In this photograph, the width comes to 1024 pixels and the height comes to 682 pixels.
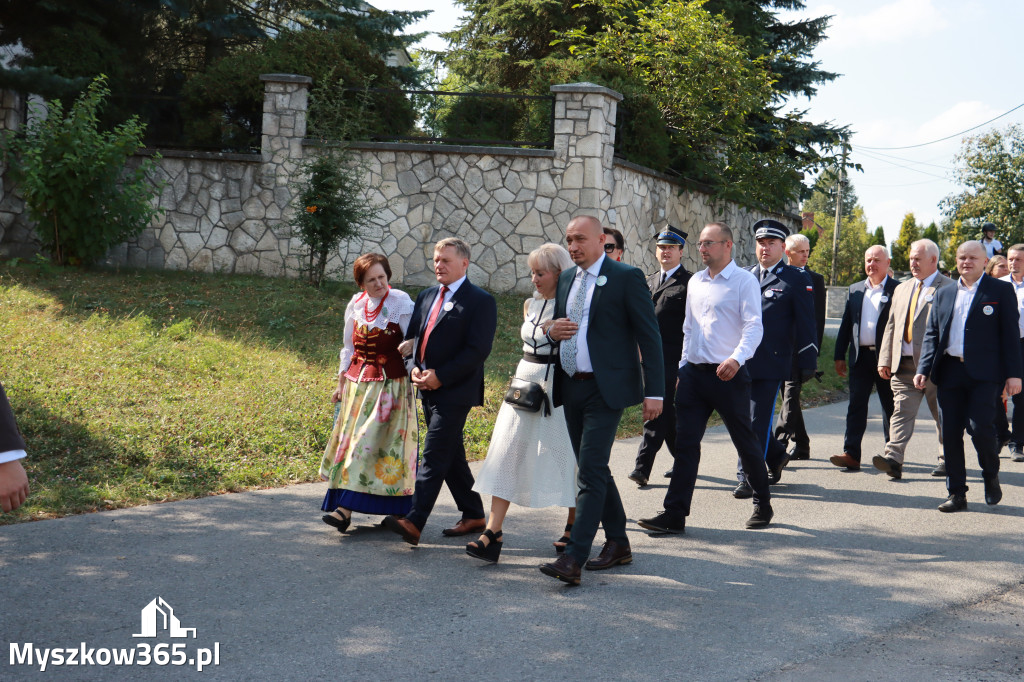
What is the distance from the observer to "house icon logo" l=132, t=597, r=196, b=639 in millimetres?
4152

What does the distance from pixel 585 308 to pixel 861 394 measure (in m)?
4.34

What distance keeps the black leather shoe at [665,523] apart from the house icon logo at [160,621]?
2.98m

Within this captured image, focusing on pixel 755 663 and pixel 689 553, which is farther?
pixel 689 553

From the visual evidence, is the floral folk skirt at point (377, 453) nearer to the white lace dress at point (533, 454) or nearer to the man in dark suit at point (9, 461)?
the white lace dress at point (533, 454)

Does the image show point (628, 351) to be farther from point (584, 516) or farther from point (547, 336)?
point (584, 516)

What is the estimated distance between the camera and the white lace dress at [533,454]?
533 cm

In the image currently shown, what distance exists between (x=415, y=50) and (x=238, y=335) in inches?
556

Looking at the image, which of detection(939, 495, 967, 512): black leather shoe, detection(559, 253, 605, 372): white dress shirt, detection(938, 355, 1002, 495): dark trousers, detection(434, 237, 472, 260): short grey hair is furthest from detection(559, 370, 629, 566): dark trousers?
detection(938, 355, 1002, 495): dark trousers

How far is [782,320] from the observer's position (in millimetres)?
7473

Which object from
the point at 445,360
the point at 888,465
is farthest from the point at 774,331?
the point at 445,360

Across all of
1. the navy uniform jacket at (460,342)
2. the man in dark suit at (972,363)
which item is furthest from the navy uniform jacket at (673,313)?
the navy uniform jacket at (460,342)

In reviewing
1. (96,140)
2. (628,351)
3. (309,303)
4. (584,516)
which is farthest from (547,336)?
(96,140)

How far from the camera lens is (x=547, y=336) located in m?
5.37

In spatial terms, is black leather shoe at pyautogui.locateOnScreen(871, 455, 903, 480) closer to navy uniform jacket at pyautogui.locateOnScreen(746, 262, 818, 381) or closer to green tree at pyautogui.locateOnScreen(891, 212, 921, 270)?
navy uniform jacket at pyautogui.locateOnScreen(746, 262, 818, 381)
